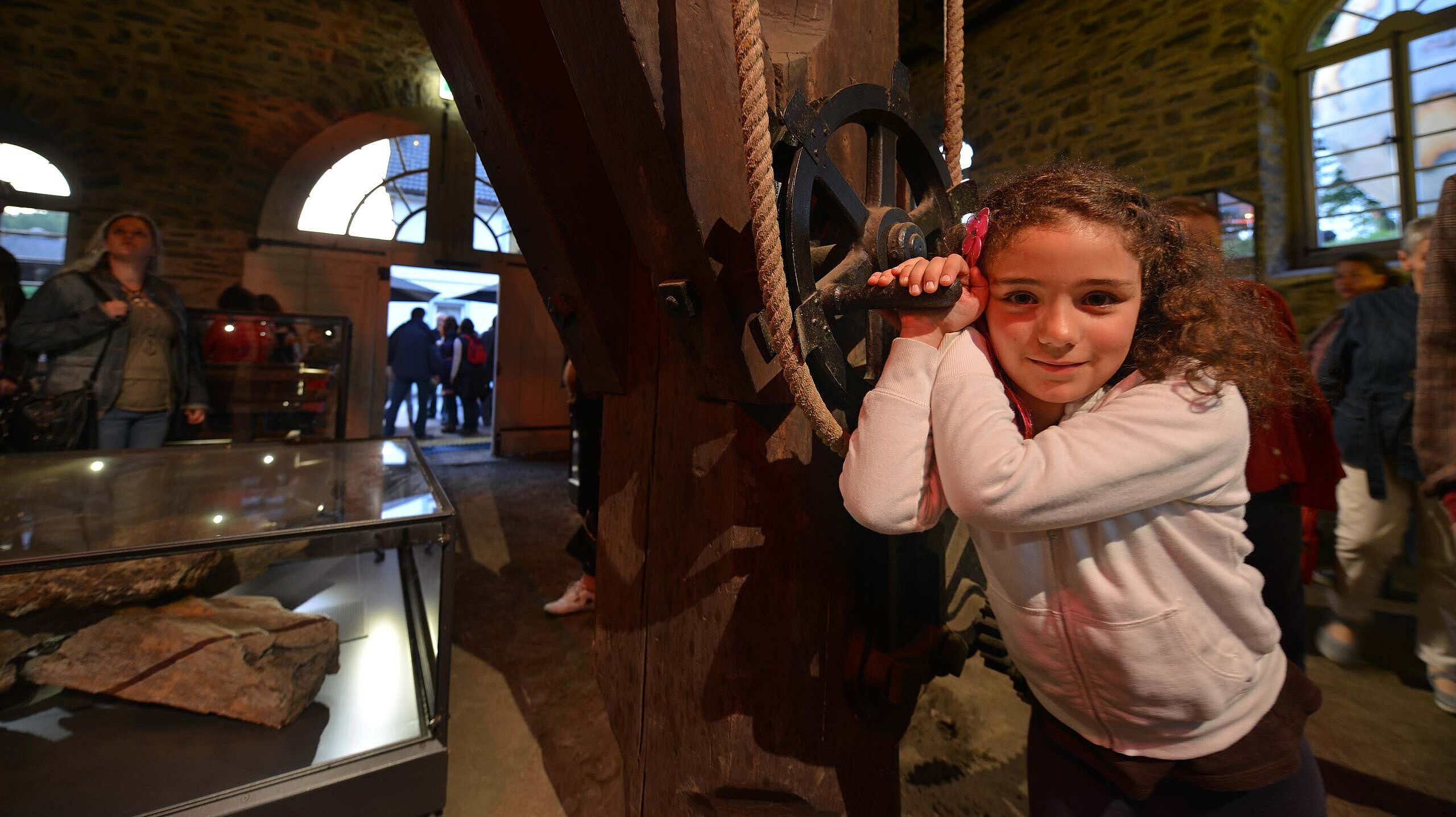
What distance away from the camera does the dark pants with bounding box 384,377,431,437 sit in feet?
26.5

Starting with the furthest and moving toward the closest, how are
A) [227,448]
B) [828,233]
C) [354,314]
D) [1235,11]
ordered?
[354,314], [1235,11], [227,448], [828,233]

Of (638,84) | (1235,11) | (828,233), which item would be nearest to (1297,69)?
(1235,11)

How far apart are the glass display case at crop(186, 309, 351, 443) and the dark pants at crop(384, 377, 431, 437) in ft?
10.3

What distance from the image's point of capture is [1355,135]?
4590 millimetres

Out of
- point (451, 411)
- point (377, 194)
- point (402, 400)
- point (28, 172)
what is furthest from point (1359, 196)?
point (451, 411)

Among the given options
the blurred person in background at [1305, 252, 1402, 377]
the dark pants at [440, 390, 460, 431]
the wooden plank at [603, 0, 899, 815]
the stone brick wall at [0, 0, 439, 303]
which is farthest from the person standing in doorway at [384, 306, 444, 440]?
the blurred person in background at [1305, 252, 1402, 377]

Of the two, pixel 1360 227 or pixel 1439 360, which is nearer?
pixel 1439 360

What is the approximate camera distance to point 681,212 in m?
0.80

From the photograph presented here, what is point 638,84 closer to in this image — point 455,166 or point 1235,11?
point 1235,11

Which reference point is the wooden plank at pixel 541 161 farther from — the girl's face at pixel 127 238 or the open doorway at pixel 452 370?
the open doorway at pixel 452 370

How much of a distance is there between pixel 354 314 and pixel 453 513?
6668mm

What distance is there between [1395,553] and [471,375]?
1066 centimetres

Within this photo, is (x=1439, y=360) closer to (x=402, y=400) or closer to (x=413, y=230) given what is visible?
(x=413, y=230)

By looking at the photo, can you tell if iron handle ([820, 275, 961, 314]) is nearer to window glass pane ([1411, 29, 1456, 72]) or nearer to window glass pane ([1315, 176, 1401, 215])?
window glass pane ([1315, 176, 1401, 215])
